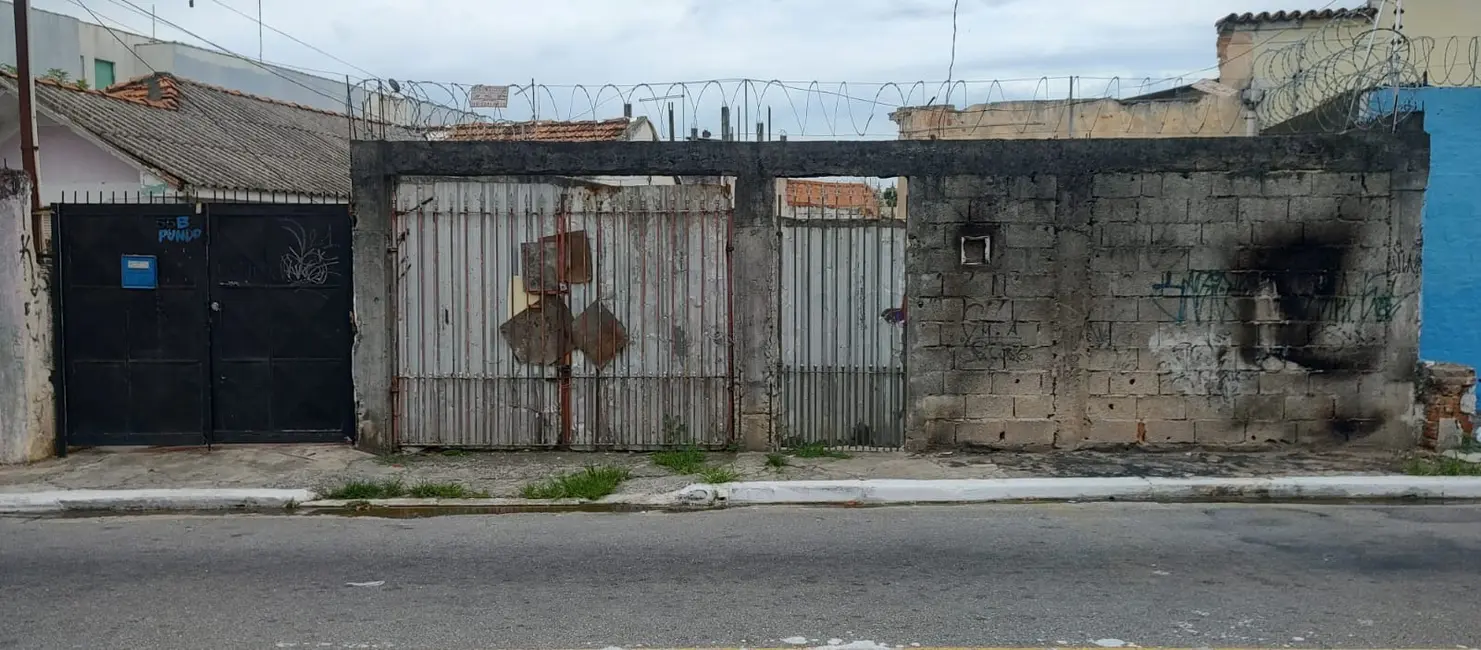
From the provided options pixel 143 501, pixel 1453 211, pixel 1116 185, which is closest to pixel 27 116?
pixel 143 501

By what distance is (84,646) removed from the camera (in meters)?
4.71

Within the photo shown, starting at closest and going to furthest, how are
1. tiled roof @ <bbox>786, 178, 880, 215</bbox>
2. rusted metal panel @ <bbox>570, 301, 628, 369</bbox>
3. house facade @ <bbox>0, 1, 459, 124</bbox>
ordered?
rusted metal panel @ <bbox>570, 301, 628, 369</bbox> → tiled roof @ <bbox>786, 178, 880, 215</bbox> → house facade @ <bbox>0, 1, 459, 124</bbox>

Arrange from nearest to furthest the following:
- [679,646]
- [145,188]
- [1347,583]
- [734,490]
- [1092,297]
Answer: [679,646] < [1347,583] < [734,490] < [1092,297] < [145,188]

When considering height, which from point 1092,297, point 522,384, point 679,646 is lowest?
point 679,646

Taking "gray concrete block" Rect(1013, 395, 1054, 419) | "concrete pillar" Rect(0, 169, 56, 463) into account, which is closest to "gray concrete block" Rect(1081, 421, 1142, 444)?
"gray concrete block" Rect(1013, 395, 1054, 419)

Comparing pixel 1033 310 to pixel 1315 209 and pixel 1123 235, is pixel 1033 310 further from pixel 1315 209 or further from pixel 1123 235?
pixel 1315 209

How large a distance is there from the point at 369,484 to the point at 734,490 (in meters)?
2.76

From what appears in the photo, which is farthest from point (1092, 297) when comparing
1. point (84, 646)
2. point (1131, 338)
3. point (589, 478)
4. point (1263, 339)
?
point (84, 646)

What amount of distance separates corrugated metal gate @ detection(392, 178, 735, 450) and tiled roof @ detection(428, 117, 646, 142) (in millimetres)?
1796

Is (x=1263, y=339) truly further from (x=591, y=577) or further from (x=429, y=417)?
(x=429, y=417)

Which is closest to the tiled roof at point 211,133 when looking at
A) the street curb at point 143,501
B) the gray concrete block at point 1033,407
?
the street curb at point 143,501

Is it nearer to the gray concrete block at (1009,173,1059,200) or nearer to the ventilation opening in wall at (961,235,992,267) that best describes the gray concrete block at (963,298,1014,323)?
the ventilation opening in wall at (961,235,992,267)

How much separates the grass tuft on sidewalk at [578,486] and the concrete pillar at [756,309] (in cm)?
148

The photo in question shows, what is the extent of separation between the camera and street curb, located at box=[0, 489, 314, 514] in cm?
773
